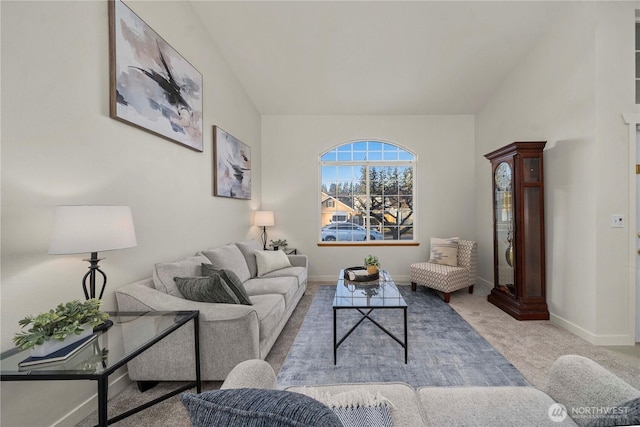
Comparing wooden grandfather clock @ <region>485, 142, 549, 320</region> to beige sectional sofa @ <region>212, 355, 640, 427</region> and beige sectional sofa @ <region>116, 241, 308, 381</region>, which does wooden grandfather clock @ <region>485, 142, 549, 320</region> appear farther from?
beige sectional sofa @ <region>116, 241, 308, 381</region>

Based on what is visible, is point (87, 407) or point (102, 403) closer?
point (102, 403)

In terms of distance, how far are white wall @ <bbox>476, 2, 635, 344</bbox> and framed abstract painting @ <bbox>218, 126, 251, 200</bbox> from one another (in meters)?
3.84

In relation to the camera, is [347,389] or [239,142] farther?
[239,142]

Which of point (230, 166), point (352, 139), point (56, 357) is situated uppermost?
point (352, 139)

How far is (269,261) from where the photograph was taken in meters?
3.67

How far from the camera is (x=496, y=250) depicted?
3.72 meters

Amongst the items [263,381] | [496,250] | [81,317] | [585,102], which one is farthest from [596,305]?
[81,317]

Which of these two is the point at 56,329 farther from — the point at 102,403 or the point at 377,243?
the point at 377,243

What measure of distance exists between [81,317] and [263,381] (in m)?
0.95

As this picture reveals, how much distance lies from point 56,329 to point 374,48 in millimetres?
3865

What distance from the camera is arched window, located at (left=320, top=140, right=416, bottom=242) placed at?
5.11 m

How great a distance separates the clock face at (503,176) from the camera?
11.1 ft

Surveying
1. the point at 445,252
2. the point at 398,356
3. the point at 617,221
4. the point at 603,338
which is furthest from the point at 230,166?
the point at 603,338

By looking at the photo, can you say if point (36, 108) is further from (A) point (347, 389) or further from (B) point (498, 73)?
(B) point (498, 73)
